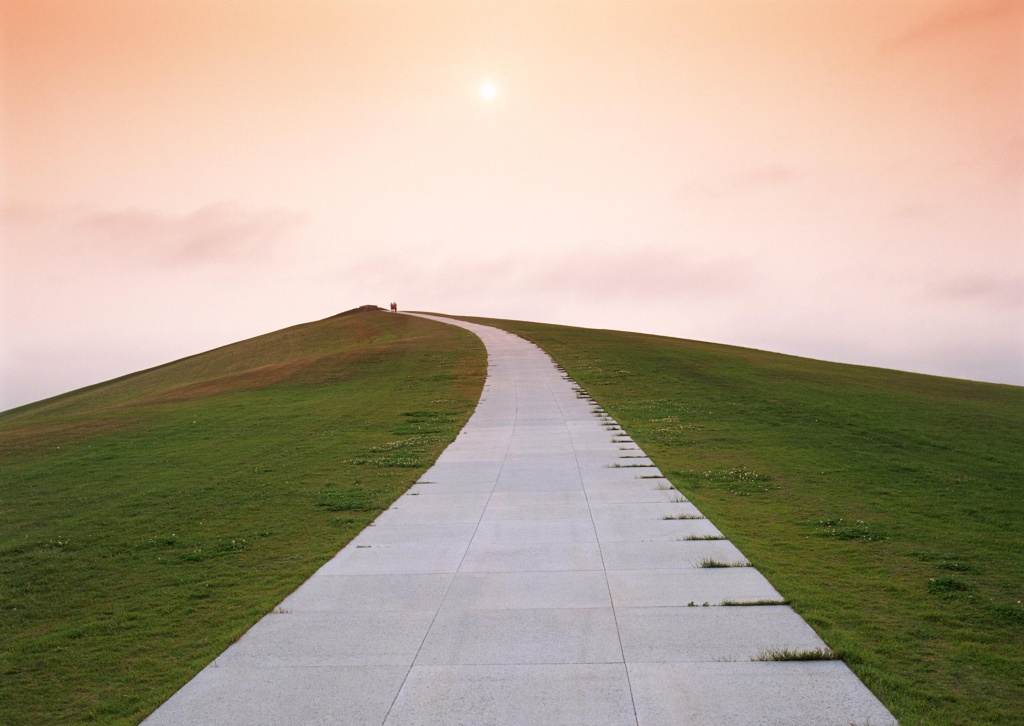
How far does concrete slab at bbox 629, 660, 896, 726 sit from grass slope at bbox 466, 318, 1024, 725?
299mm

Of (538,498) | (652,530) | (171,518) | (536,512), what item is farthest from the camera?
(538,498)

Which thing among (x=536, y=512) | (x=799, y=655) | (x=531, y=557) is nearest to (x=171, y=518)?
(x=536, y=512)

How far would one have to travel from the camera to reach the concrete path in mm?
6086

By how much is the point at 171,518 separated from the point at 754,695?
1183 centimetres

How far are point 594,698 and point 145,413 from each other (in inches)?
→ 1159

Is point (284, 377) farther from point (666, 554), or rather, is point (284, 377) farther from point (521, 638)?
point (521, 638)

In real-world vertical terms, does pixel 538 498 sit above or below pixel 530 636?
above

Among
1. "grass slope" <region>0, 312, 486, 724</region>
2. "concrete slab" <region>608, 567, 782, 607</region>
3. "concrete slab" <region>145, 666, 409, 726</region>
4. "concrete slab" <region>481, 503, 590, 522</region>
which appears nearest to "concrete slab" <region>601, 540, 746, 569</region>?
"concrete slab" <region>608, 567, 782, 607</region>

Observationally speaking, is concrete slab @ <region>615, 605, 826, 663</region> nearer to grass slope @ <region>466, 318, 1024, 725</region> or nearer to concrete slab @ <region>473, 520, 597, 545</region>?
grass slope @ <region>466, 318, 1024, 725</region>

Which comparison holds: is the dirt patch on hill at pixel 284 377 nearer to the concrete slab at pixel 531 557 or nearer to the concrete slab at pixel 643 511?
the concrete slab at pixel 643 511

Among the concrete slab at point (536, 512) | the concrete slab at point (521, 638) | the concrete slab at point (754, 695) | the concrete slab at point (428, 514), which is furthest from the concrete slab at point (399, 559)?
the concrete slab at point (754, 695)

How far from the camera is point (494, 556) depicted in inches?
408

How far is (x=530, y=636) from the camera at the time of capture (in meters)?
7.49

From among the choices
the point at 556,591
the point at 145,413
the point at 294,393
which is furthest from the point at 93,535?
the point at 294,393
